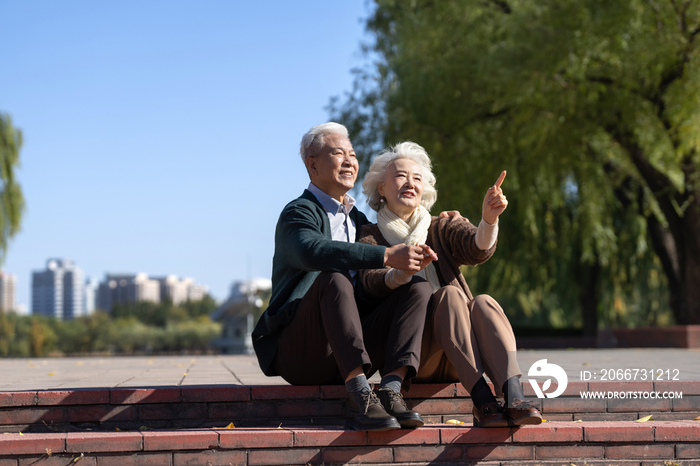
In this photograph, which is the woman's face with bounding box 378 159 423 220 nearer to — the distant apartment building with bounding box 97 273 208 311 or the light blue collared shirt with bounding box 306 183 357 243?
the light blue collared shirt with bounding box 306 183 357 243

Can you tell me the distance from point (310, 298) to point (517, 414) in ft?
3.20

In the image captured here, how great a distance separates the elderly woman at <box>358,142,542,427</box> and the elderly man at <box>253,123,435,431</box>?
115 mm

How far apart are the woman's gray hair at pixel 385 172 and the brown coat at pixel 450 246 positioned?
177 millimetres

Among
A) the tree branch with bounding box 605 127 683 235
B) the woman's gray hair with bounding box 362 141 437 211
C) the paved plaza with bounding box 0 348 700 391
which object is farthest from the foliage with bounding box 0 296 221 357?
the woman's gray hair with bounding box 362 141 437 211

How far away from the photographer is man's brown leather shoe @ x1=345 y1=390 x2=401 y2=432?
8.44 feet

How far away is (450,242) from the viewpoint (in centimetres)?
319

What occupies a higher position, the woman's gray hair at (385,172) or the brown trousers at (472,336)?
the woman's gray hair at (385,172)

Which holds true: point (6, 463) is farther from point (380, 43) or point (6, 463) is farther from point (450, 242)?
point (380, 43)

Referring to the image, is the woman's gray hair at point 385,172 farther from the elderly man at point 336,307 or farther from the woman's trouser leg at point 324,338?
the woman's trouser leg at point 324,338

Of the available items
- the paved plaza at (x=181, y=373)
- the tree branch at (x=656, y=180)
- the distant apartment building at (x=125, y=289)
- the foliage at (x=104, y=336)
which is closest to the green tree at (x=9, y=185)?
the paved plaza at (x=181, y=373)

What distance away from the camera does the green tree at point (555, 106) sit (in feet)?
31.7

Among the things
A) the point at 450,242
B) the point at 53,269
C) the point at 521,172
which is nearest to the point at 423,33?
the point at 521,172

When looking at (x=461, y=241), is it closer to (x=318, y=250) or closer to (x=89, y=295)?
(x=318, y=250)

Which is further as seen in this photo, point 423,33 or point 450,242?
point 423,33
